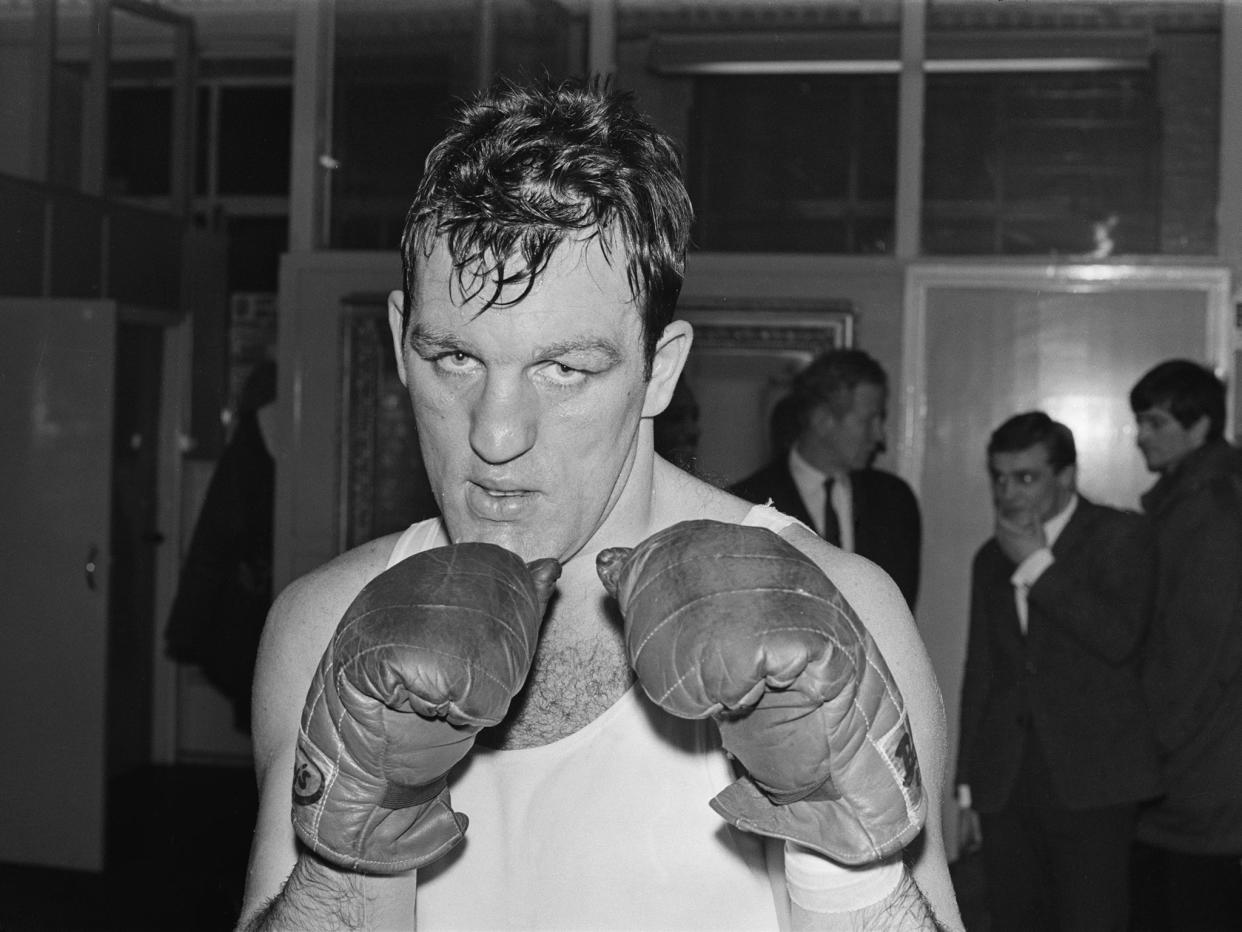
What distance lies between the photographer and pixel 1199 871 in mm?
2861

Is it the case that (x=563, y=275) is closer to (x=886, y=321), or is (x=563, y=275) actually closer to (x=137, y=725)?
(x=886, y=321)

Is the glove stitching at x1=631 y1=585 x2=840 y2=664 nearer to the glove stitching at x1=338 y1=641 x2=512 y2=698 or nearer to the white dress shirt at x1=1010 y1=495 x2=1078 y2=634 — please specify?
the glove stitching at x1=338 y1=641 x2=512 y2=698

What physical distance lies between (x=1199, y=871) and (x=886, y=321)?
2229 millimetres

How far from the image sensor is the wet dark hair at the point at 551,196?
1.20 m

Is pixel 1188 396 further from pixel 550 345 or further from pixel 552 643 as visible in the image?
pixel 550 345

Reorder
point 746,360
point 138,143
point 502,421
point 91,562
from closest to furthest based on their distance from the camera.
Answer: point 502,421
point 91,562
point 746,360
point 138,143

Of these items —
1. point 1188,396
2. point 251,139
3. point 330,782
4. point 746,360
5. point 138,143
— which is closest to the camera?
point 330,782

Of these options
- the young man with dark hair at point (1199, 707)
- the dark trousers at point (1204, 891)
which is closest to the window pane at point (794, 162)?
the young man with dark hair at point (1199, 707)

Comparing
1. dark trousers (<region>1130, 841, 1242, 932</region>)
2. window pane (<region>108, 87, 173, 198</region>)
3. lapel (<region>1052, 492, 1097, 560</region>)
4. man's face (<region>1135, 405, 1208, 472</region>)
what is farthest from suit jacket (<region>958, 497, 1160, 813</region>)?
window pane (<region>108, 87, 173, 198</region>)

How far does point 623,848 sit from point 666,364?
47 centimetres

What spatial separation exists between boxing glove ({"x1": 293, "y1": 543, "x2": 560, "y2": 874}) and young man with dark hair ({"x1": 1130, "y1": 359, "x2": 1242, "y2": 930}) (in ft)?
7.01

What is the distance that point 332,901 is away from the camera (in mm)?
1170

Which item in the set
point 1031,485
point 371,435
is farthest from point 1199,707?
point 371,435

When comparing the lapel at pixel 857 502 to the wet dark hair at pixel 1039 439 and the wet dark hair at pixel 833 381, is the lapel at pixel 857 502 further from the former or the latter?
the wet dark hair at pixel 1039 439
